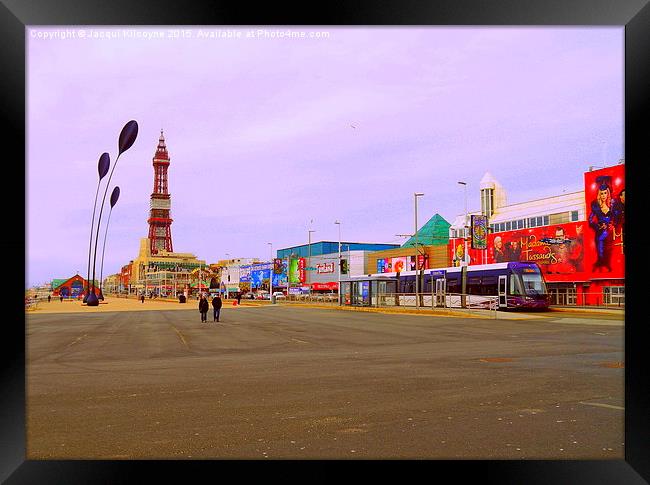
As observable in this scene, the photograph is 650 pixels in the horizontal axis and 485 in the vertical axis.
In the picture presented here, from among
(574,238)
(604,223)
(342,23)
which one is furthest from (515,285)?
(342,23)

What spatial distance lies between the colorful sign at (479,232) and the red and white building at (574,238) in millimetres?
1663

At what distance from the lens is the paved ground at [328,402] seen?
239 inches

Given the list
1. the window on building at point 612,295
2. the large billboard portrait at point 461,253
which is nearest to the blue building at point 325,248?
the large billboard portrait at point 461,253

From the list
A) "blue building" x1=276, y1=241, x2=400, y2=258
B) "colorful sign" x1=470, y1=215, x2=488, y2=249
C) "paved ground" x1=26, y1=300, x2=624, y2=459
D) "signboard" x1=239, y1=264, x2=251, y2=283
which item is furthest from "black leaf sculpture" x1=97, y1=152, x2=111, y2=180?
"signboard" x1=239, y1=264, x2=251, y2=283

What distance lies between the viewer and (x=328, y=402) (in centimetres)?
823

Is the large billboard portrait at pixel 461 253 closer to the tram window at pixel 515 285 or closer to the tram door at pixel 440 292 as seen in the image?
the tram door at pixel 440 292

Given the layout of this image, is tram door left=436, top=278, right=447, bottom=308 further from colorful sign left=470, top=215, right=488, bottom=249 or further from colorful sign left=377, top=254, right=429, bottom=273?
colorful sign left=377, top=254, right=429, bottom=273

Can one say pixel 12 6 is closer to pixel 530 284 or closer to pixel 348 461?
pixel 348 461

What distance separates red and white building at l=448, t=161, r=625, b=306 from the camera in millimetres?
40906

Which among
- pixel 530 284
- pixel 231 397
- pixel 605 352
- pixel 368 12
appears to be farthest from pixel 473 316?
pixel 368 12

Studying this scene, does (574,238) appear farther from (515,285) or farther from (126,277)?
(126,277)

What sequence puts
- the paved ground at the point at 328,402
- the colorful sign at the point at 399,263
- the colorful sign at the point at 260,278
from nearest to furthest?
the paved ground at the point at 328,402 < the colorful sign at the point at 399,263 < the colorful sign at the point at 260,278

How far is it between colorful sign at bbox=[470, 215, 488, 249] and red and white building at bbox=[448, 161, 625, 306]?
1663 mm

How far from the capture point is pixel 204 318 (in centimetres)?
2981
